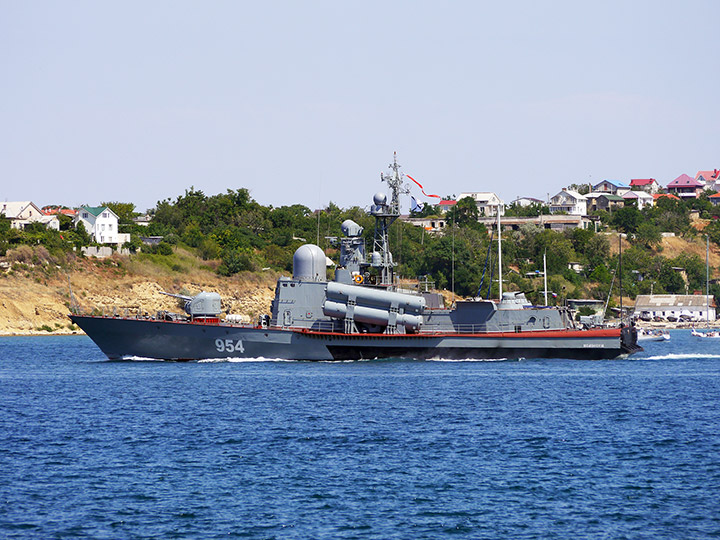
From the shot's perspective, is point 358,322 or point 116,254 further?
point 116,254

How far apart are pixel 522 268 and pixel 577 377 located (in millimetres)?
88982

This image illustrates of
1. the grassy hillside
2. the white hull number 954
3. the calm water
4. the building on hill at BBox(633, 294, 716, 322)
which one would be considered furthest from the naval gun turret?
the building on hill at BBox(633, 294, 716, 322)

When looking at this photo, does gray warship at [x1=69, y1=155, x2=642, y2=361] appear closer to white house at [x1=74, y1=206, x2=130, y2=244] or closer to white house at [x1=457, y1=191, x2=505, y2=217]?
white house at [x1=74, y1=206, x2=130, y2=244]

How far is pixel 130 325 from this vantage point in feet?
191

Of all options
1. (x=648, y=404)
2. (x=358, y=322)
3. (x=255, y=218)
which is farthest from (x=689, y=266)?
(x=648, y=404)

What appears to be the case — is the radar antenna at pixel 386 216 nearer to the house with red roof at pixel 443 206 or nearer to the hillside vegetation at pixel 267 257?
the hillside vegetation at pixel 267 257

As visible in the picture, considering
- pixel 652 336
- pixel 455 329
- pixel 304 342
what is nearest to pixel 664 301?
pixel 652 336

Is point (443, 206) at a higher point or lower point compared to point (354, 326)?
higher

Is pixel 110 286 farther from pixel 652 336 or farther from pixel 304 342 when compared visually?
pixel 652 336

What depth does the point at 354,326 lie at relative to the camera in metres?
58.3

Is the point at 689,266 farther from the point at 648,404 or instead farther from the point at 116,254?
the point at 648,404

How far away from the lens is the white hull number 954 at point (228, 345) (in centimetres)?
5872

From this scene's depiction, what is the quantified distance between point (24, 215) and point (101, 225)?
45.6 ft

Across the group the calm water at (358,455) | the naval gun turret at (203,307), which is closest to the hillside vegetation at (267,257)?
the naval gun turret at (203,307)
